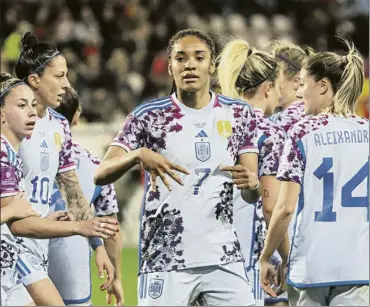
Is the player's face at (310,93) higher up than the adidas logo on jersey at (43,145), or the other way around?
the player's face at (310,93)

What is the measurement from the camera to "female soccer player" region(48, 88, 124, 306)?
6633 millimetres

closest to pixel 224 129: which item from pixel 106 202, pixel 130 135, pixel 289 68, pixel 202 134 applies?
pixel 202 134

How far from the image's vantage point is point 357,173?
17.5 feet

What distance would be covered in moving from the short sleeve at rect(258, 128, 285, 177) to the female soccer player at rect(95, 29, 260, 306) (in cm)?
93

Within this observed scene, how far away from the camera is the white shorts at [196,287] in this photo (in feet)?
17.4

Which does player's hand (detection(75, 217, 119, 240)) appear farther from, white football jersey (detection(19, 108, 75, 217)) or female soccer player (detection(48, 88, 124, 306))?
female soccer player (detection(48, 88, 124, 306))

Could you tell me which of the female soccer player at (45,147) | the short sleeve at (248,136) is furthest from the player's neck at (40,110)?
the short sleeve at (248,136)

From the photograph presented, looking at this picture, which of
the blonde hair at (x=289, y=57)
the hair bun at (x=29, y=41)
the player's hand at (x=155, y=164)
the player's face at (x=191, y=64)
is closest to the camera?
the player's hand at (x=155, y=164)

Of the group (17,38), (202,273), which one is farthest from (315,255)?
(17,38)

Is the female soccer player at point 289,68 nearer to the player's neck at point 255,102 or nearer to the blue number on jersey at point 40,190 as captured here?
the player's neck at point 255,102

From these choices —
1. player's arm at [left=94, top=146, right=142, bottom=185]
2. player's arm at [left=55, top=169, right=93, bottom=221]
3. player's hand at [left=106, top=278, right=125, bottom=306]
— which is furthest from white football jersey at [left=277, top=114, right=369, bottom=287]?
player's hand at [left=106, top=278, right=125, bottom=306]

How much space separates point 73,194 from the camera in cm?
613

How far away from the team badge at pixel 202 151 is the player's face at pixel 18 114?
839 millimetres

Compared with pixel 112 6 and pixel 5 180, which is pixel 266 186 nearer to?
pixel 5 180
